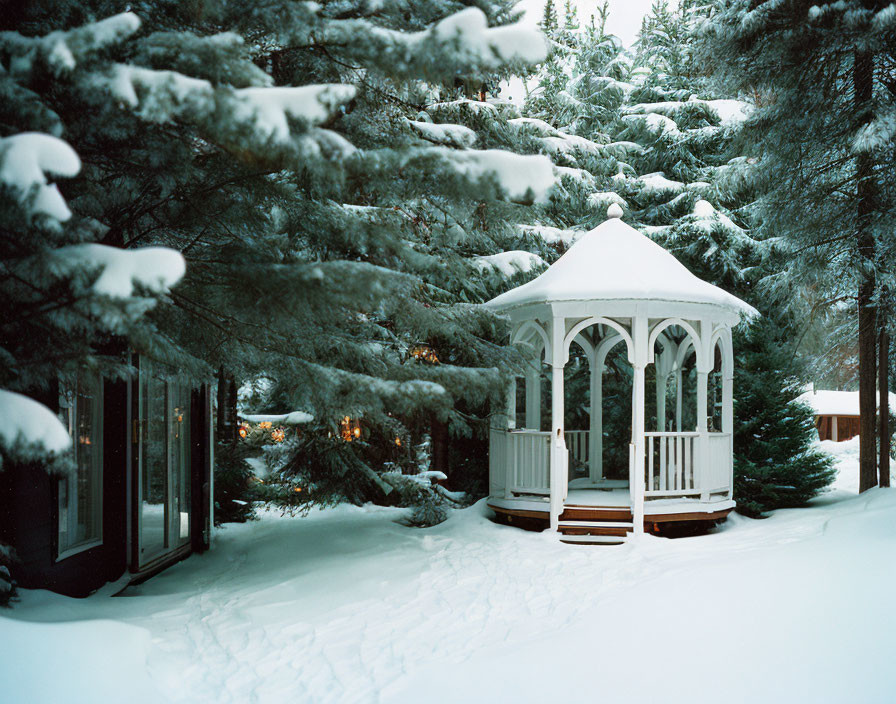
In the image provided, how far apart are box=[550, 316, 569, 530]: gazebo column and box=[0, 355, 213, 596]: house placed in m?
4.12

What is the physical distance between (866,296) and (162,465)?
934 cm

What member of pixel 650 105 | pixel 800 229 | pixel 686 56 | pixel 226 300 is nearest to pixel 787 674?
pixel 226 300

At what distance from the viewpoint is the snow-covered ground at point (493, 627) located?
4234mm

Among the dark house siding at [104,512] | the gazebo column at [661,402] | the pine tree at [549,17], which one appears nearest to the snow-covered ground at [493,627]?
the dark house siding at [104,512]

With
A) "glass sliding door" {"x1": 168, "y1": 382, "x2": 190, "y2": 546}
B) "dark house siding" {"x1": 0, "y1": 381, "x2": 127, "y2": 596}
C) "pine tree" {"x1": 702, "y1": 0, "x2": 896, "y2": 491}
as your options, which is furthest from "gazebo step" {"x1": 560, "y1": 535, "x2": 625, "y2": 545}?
"dark house siding" {"x1": 0, "y1": 381, "x2": 127, "y2": 596}

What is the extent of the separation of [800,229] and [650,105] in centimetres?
712

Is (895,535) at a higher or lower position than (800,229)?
lower

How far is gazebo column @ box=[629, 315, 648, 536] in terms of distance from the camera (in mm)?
8727

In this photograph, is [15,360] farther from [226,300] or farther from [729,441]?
[729,441]

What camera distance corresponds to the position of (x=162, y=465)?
7785mm

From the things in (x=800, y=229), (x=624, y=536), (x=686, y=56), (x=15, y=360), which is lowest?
(x=624, y=536)

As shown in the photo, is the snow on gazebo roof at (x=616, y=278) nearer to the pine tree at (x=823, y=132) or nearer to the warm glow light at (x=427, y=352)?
the warm glow light at (x=427, y=352)

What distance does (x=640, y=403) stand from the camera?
29.3 feet

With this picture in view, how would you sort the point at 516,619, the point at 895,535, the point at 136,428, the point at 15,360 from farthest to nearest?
the point at 136,428, the point at 895,535, the point at 516,619, the point at 15,360
